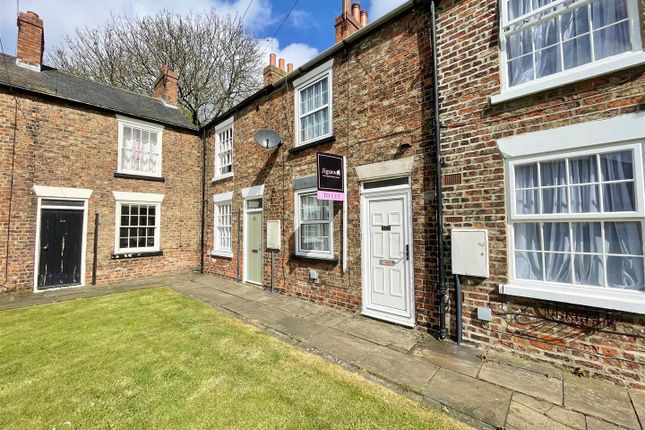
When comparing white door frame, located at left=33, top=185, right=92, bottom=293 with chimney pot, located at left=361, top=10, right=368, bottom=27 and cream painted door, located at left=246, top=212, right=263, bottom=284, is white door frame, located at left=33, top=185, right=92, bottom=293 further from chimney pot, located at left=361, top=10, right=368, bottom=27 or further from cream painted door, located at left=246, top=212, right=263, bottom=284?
chimney pot, located at left=361, top=10, right=368, bottom=27

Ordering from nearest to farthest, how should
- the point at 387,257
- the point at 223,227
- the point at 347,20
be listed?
the point at 387,257, the point at 347,20, the point at 223,227

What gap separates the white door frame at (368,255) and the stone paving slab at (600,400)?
225cm

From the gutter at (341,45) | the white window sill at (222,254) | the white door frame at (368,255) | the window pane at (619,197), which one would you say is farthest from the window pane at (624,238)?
the white window sill at (222,254)

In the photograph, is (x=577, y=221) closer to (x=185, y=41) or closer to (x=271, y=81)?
(x=271, y=81)

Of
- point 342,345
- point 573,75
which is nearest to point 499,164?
point 573,75

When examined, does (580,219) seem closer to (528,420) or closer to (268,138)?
(528,420)

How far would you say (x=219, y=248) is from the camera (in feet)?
36.1

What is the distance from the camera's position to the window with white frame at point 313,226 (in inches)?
268

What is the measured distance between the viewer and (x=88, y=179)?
943 centimetres

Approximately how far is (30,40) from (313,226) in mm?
11714

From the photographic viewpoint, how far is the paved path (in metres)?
2.87

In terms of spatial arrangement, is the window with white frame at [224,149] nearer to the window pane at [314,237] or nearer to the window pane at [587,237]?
the window pane at [314,237]

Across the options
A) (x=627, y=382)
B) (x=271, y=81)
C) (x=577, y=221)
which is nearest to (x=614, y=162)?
(x=577, y=221)

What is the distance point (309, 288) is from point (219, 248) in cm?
533
